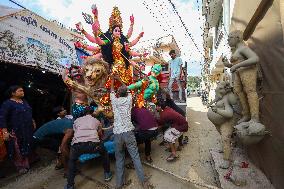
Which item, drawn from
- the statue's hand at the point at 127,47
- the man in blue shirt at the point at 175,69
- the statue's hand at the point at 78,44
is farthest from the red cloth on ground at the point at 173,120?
the statue's hand at the point at 78,44

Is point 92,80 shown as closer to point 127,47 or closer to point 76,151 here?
point 127,47

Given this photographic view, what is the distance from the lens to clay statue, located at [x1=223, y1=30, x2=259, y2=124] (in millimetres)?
3523

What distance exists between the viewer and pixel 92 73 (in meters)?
5.42

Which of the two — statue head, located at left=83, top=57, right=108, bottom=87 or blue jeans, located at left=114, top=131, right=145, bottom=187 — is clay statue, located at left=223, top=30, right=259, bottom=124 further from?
statue head, located at left=83, top=57, right=108, bottom=87

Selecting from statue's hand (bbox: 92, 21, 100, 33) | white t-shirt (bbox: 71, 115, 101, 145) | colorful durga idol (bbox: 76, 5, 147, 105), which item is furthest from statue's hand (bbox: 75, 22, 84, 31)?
white t-shirt (bbox: 71, 115, 101, 145)

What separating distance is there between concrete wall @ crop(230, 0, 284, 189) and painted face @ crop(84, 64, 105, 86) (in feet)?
11.4

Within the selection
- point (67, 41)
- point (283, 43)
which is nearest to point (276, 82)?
point (283, 43)

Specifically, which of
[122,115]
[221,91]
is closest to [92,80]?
[122,115]

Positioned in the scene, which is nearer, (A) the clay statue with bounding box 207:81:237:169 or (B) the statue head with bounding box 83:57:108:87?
(A) the clay statue with bounding box 207:81:237:169

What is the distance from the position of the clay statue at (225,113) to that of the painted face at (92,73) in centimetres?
280

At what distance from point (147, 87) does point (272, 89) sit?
315 cm

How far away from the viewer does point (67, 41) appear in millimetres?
7152

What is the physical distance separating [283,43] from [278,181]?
193 centimetres

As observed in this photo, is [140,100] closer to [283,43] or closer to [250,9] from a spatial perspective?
[250,9]
